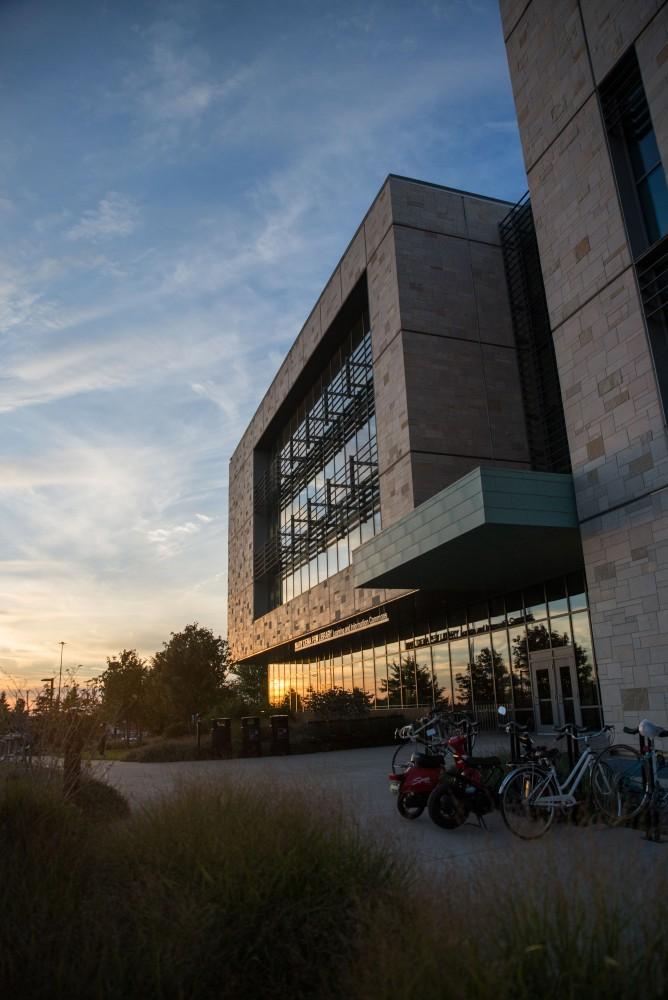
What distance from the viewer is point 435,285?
2538 cm

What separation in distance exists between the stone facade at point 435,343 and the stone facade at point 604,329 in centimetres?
758

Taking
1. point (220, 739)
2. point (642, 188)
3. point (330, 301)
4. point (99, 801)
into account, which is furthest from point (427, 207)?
point (99, 801)

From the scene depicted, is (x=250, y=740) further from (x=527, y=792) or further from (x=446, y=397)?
(x=527, y=792)

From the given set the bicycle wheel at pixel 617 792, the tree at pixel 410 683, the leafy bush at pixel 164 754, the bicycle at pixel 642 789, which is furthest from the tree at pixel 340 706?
the bicycle wheel at pixel 617 792

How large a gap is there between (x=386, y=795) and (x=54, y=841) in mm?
7141

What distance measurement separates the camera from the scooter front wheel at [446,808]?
8656mm

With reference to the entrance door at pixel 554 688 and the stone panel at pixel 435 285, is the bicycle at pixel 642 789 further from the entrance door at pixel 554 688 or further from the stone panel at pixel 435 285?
the stone panel at pixel 435 285

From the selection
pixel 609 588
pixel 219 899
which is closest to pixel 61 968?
pixel 219 899

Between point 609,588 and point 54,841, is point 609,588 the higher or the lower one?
the higher one

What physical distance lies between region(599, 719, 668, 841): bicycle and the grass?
11.6 feet

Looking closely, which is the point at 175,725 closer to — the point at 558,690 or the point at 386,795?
the point at 558,690

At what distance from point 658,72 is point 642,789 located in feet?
42.8

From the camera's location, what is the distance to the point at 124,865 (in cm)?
538

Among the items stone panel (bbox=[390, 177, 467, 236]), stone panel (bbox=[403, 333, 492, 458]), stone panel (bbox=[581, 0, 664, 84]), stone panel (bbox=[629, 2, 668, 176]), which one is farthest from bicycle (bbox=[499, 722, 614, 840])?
stone panel (bbox=[390, 177, 467, 236])
